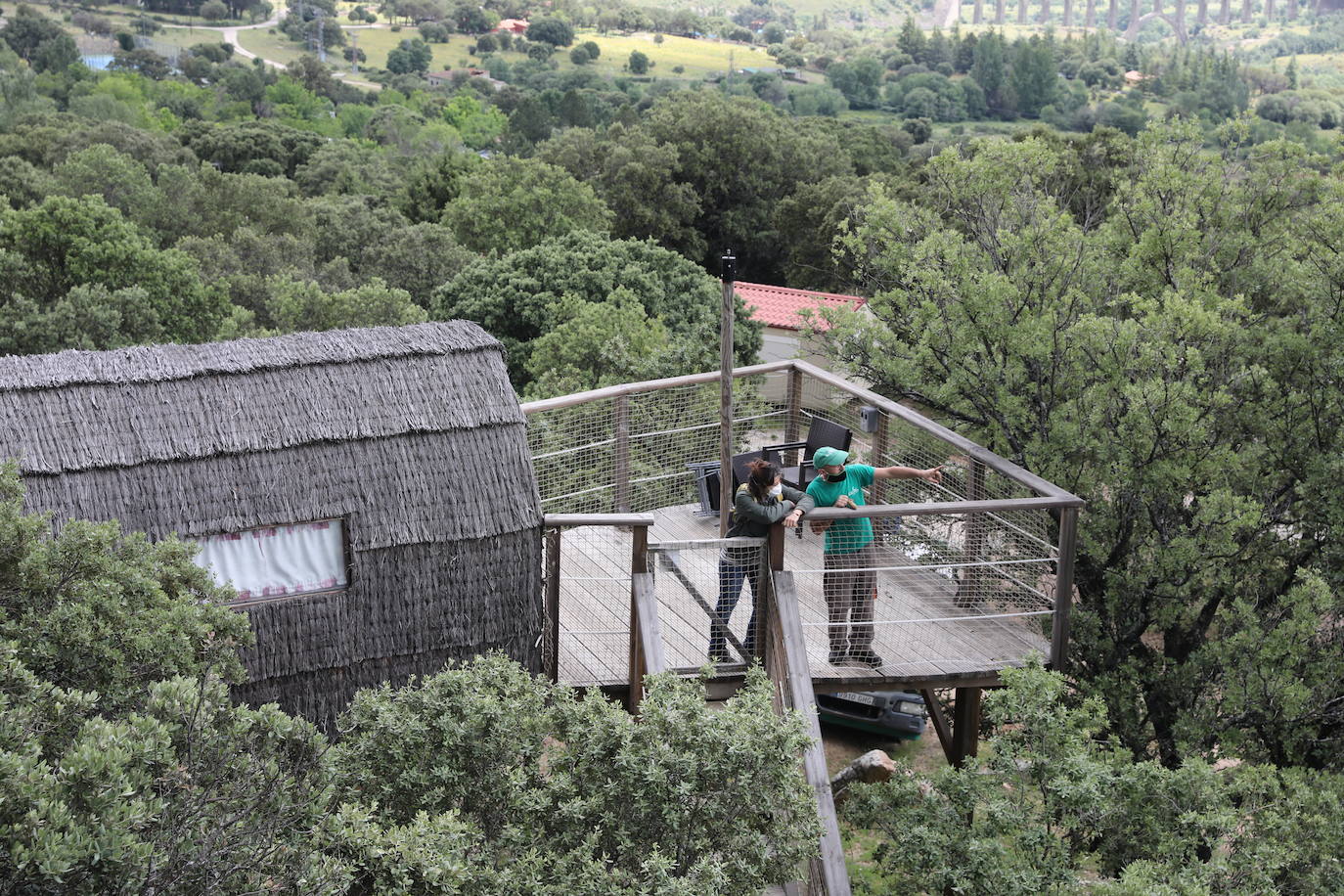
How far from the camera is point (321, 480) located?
909 centimetres

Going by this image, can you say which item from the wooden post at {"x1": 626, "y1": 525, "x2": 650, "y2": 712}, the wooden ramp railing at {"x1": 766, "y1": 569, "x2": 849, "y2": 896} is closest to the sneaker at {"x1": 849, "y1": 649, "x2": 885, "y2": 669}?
the wooden ramp railing at {"x1": 766, "y1": 569, "x2": 849, "y2": 896}

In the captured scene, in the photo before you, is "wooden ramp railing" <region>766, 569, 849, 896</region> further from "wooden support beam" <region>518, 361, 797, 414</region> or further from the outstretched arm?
"wooden support beam" <region>518, 361, 797, 414</region>

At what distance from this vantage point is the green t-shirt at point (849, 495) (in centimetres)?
956

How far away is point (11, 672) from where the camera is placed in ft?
19.7

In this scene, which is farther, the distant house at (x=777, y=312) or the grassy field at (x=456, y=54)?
the grassy field at (x=456, y=54)

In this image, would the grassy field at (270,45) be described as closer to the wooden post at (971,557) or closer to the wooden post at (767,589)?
the wooden post at (971,557)

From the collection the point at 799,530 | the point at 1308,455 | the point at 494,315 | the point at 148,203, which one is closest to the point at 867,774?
the point at 799,530

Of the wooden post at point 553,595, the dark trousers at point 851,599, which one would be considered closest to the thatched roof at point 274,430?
the wooden post at point 553,595

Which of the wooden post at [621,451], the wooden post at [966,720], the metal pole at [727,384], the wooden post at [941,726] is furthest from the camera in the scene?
the wooden post at [941,726]

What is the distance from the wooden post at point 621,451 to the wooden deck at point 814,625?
583 millimetres

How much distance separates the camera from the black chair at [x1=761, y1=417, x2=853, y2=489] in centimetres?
1156

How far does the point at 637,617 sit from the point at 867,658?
1783mm

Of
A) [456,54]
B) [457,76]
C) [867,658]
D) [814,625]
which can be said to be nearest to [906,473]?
[814,625]

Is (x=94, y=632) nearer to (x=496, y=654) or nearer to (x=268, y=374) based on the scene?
(x=496, y=654)
